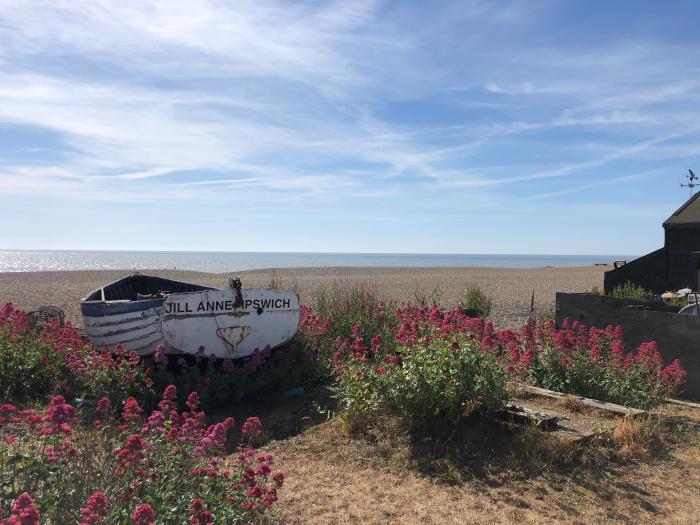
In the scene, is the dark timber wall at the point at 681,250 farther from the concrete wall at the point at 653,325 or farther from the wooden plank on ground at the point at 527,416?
the wooden plank on ground at the point at 527,416

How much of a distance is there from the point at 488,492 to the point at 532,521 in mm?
469

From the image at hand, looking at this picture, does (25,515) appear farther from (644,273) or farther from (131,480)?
(644,273)

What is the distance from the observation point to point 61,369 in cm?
698

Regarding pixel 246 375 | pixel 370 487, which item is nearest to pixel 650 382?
pixel 370 487

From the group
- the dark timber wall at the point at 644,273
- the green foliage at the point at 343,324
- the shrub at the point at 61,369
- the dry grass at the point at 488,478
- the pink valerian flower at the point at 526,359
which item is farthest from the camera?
the dark timber wall at the point at 644,273

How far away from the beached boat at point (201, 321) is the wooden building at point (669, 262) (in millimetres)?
11511

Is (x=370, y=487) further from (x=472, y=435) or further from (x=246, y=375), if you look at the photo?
(x=246, y=375)

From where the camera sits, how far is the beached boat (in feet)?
23.8

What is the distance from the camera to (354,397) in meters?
5.41

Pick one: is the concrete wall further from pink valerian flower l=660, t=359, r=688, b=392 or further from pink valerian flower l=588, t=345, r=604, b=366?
pink valerian flower l=588, t=345, r=604, b=366

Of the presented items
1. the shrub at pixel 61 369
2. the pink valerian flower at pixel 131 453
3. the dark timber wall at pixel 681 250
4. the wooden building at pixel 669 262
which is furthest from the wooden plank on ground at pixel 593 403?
the dark timber wall at pixel 681 250

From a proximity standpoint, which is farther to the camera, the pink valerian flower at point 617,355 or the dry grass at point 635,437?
the pink valerian flower at point 617,355

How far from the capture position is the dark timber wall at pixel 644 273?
52.8 ft

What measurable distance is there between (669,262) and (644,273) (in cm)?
89
